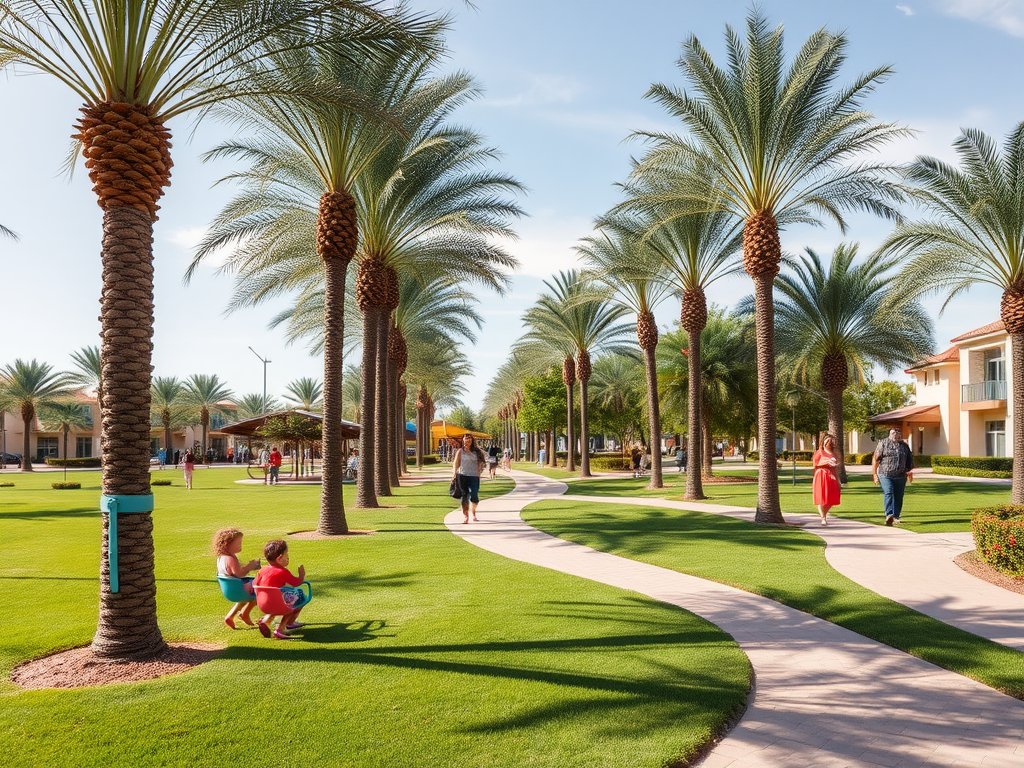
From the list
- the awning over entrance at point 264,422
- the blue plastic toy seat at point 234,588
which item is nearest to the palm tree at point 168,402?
the awning over entrance at point 264,422

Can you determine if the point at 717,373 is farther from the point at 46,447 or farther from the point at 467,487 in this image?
the point at 46,447

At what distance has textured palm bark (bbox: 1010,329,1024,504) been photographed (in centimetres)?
1519

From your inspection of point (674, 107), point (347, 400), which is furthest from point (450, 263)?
point (347, 400)

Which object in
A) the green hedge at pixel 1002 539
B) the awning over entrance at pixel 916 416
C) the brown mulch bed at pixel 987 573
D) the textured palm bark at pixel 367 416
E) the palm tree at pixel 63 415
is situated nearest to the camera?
the brown mulch bed at pixel 987 573

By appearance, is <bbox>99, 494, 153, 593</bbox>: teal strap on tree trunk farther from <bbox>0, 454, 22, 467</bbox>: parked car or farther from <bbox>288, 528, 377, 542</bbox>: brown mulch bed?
<bbox>0, 454, 22, 467</bbox>: parked car

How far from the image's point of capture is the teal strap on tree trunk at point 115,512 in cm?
542

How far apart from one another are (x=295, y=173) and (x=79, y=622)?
40.6ft

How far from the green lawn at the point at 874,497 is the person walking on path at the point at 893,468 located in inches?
18.1

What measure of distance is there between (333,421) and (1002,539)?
34.7 feet

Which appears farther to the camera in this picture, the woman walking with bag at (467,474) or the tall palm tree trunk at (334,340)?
the woman walking with bag at (467,474)

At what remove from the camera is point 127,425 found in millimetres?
5598

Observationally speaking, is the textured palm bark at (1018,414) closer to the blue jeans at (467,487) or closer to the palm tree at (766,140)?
the palm tree at (766,140)

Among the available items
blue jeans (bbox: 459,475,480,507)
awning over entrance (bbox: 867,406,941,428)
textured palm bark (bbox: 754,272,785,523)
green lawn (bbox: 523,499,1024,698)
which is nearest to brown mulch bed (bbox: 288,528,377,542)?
blue jeans (bbox: 459,475,480,507)

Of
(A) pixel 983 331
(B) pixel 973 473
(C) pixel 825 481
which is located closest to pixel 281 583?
(C) pixel 825 481
